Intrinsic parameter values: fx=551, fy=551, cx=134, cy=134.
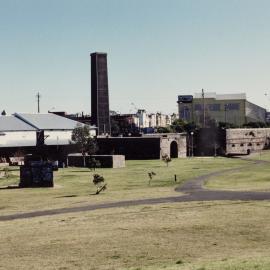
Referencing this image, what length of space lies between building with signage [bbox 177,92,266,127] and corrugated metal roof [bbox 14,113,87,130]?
91.4m

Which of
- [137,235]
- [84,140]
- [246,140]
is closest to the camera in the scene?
[137,235]

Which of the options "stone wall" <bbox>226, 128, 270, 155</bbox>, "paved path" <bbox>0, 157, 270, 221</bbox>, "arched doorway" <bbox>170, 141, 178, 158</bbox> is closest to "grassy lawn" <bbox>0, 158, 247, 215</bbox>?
"paved path" <bbox>0, 157, 270, 221</bbox>

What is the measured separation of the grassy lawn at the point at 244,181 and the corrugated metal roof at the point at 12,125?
130 ft

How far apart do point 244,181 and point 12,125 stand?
4807cm

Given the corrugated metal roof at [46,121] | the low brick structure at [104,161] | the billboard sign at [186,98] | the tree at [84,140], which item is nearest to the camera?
the low brick structure at [104,161]

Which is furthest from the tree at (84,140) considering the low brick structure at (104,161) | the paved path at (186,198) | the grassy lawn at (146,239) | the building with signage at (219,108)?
the building with signage at (219,108)

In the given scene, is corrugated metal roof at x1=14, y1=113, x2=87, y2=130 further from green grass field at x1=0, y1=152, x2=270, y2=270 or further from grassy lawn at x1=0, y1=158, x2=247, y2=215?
green grass field at x1=0, y1=152, x2=270, y2=270

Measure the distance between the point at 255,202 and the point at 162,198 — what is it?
7.34 metres

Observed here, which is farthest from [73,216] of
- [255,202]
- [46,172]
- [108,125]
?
Result: [108,125]

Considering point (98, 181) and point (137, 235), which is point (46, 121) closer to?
point (98, 181)

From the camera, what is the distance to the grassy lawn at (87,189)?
42366mm

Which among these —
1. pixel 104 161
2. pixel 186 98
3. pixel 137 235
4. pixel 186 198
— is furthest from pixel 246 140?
pixel 137 235

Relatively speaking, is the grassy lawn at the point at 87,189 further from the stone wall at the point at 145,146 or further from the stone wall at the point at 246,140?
the stone wall at the point at 246,140

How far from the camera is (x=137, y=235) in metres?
28.8
